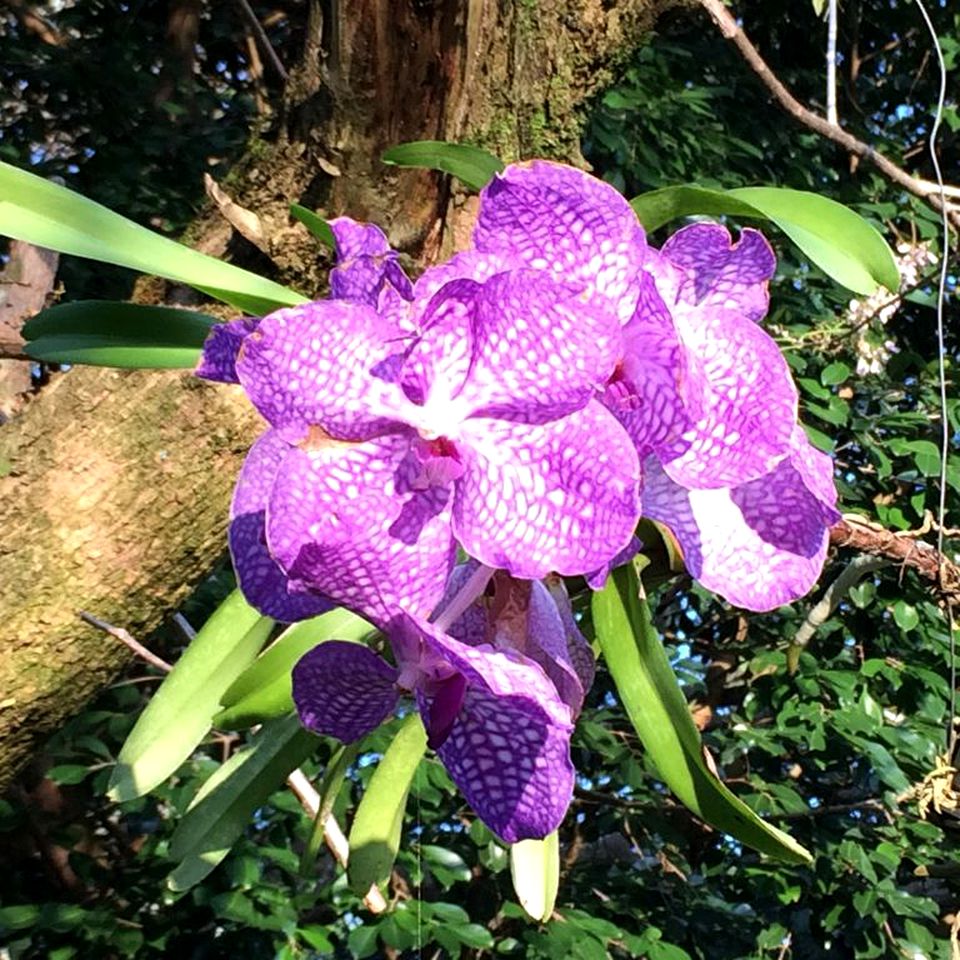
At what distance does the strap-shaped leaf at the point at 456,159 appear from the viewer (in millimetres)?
579

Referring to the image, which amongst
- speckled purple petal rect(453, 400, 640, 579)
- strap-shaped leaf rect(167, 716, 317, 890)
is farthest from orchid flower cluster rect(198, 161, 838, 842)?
strap-shaped leaf rect(167, 716, 317, 890)

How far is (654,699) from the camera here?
0.55 m

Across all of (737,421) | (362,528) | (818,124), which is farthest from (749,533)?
(818,124)

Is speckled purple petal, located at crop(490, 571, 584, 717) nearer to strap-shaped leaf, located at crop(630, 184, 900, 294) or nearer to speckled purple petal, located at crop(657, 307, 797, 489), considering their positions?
speckled purple petal, located at crop(657, 307, 797, 489)

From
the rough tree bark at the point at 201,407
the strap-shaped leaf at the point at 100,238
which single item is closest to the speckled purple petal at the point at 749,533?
the strap-shaped leaf at the point at 100,238

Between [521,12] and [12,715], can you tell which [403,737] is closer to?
[12,715]

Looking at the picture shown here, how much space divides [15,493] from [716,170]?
1722mm

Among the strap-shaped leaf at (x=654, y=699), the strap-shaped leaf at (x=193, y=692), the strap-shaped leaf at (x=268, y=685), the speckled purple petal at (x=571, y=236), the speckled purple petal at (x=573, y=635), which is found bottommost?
the strap-shaped leaf at (x=193, y=692)

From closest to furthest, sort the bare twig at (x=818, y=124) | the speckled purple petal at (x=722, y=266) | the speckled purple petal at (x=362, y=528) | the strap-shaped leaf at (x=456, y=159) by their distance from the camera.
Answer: the speckled purple petal at (x=362, y=528) → the speckled purple petal at (x=722, y=266) → the strap-shaped leaf at (x=456, y=159) → the bare twig at (x=818, y=124)

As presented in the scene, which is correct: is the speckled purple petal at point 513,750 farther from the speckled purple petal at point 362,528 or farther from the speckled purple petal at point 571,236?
the speckled purple petal at point 571,236

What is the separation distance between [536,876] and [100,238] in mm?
435

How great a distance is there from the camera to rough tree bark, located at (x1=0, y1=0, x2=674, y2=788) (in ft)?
2.33

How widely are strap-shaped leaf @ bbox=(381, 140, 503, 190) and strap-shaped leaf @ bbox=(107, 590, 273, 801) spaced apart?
289mm

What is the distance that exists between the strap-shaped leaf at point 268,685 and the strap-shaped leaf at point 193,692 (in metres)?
0.07
